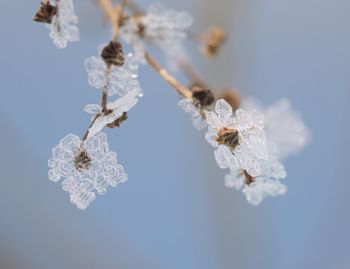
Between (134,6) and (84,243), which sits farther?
(84,243)

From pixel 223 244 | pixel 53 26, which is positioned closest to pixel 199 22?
pixel 223 244

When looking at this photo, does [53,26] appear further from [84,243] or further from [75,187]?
[84,243]

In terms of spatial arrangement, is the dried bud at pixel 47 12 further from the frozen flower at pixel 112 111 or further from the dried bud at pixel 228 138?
the dried bud at pixel 228 138

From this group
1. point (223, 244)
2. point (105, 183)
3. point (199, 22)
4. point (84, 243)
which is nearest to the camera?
point (105, 183)

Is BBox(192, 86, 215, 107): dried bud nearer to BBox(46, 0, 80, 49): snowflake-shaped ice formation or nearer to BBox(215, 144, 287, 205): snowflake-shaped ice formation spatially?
BBox(215, 144, 287, 205): snowflake-shaped ice formation

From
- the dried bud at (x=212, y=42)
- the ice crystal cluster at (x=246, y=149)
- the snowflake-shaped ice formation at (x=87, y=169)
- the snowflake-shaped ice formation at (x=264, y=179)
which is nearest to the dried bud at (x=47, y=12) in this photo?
the snowflake-shaped ice formation at (x=87, y=169)

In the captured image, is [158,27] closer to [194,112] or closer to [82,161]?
[194,112]
